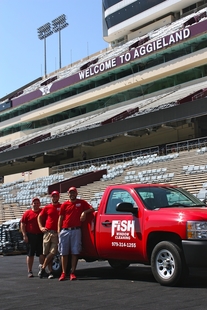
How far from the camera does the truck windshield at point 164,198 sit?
8.99 meters

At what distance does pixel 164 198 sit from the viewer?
9.20 metres

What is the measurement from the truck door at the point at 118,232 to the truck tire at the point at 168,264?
18.7 inches

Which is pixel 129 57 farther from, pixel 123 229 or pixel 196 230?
pixel 196 230

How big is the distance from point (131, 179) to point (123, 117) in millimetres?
12489

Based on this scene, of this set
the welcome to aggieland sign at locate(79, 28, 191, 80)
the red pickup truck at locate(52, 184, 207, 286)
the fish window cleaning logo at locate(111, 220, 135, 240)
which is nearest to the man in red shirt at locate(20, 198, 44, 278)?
the red pickup truck at locate(52, 184, 207, 286)

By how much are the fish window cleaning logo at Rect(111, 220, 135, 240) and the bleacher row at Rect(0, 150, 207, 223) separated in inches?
451

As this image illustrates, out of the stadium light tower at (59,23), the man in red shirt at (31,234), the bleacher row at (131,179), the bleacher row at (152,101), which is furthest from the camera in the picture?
the stadium light tower at (59,23)

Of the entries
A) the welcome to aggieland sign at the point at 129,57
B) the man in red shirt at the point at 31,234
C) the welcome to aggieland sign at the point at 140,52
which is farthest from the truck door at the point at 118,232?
the welcome to aggieland sign at the point at 140,52

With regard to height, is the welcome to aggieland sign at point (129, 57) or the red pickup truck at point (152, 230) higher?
the welcome to aggieland sign at point (129, 57)

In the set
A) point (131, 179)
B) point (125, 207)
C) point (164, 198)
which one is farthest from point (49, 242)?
point (131, 179)

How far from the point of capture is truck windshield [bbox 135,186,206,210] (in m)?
8.99

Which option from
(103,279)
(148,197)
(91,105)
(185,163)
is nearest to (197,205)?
(148,197)

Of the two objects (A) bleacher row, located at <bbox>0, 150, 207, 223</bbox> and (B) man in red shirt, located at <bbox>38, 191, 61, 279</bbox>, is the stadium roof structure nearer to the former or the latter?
(A) bleacher row, located at <bbox>0, 150, 207, 223</bbox>

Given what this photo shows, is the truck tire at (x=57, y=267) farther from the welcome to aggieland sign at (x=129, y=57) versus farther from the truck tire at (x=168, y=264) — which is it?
the welcome to aggieland sign at (x=129, y=57)
